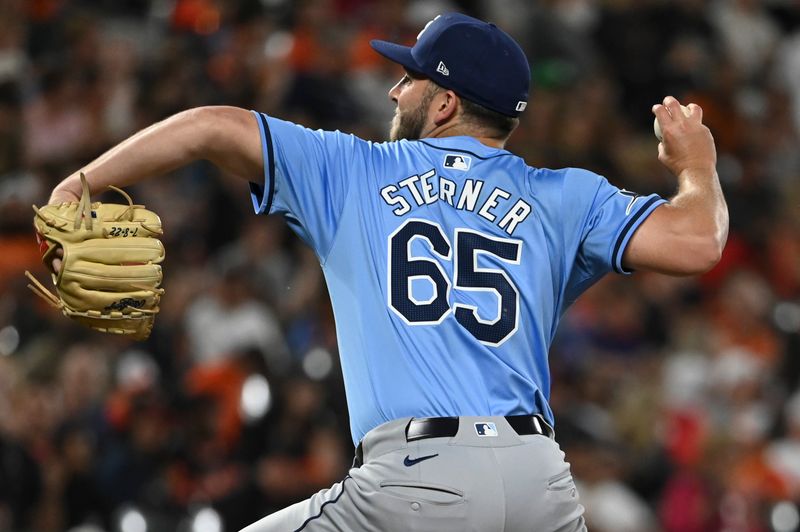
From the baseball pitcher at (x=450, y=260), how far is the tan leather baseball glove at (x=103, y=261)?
6 centimetres

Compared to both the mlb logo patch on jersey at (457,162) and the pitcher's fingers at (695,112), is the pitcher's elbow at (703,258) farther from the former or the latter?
the mlb logo patch on jersey at (457,162)

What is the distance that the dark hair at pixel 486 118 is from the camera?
3701 millimetres

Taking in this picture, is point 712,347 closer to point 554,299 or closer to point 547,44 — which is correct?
point 547,44

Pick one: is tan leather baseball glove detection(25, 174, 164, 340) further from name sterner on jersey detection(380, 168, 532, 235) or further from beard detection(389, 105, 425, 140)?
beard detection(389, 105, 425, 140)

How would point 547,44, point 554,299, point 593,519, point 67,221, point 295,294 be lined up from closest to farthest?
point 67,221 < point 554,299 < point 593,519 < point 295,294 < point 547,44

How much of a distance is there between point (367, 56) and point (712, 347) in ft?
11.1

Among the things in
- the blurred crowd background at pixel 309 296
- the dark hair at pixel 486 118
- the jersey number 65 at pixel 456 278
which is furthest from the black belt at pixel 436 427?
the blurred crowd background at pixel 309 296

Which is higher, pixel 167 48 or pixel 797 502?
pixel 167 48

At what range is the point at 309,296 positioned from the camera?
8398mm

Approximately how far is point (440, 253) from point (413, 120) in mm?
549

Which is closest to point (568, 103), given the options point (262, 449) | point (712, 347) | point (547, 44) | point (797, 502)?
point (547, 44)

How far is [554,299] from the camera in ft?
11.7

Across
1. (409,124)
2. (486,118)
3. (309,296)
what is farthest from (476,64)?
(309,296)

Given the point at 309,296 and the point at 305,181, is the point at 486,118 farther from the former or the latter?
the point at 309,296
